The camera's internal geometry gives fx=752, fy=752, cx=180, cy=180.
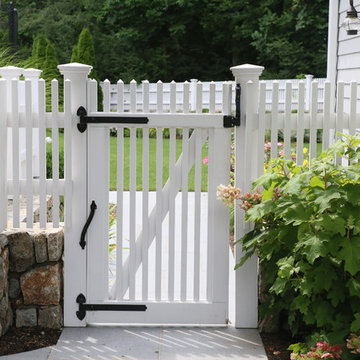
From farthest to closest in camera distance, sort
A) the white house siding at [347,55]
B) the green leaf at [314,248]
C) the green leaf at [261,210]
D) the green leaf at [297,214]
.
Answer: the white house siding at [347,55] < the green leaf at [261,210] < the green leaf at [297,214] < the green leaf at [314,248]

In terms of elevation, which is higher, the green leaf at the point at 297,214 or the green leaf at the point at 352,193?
the green leaf at the point at 352,193

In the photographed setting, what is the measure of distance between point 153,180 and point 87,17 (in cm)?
1843

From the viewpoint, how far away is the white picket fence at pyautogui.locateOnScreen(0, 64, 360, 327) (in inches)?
181

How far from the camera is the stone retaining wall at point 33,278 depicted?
4.66m

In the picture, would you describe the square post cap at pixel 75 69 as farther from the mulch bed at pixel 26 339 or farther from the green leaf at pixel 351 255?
the green leaf at pixel 351 255

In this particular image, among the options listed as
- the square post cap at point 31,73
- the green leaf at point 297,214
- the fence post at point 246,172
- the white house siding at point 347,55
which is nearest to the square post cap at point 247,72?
the fence post at point 246,172

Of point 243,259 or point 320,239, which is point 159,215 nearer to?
point 243,259

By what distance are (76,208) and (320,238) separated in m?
1.63

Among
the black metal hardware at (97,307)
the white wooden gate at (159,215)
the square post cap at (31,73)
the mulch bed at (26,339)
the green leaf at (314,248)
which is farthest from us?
the square post cap at (31,73)

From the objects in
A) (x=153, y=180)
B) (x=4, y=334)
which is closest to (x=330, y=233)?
(x=4, y=334)

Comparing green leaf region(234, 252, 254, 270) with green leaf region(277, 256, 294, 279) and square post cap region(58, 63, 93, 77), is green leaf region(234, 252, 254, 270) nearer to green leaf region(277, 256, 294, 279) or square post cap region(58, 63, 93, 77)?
green leaf region(277, 256, 294, 279)

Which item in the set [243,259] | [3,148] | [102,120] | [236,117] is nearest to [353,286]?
[243,259]

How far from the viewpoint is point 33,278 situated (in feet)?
15.4

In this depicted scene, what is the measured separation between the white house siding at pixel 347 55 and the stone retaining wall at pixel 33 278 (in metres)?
4.60
